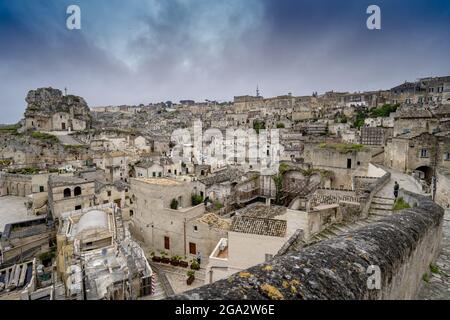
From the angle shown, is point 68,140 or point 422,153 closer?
point 422,153

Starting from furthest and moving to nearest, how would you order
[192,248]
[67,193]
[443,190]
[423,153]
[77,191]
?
1. [77,191]
2. [67,193]
3. [423,153]
4. [192,248]
5. [443,190]

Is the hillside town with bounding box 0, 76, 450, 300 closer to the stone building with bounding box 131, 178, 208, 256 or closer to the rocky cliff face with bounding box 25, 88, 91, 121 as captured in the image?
the stone building with bounding box 131, 178, 208, 256

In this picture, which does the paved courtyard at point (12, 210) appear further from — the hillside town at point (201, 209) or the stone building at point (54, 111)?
the stone building at point (54, 111)

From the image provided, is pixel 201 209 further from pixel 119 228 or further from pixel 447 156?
pixel 447 156

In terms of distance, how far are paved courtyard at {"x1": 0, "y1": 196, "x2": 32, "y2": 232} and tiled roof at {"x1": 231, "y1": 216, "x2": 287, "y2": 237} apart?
22258 millimetres

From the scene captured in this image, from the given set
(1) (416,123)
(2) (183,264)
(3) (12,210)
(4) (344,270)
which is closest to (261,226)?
(2) (183,264)

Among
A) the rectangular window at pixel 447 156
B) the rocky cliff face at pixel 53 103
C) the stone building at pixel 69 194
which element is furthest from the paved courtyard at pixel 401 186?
the rocky cliff face at pixel 53 103

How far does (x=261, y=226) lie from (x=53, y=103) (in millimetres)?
68766

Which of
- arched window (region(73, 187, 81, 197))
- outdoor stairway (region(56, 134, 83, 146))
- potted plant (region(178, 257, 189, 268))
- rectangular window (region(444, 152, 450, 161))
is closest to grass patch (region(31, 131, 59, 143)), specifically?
outdoor stairway (region(56, 134, 83, 146))

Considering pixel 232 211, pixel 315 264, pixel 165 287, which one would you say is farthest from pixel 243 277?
pixel 232 211

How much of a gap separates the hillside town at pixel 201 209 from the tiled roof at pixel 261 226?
63 mm

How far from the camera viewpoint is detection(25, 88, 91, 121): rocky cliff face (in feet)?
199

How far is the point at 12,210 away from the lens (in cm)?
2994

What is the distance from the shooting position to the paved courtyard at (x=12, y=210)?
26.6m
